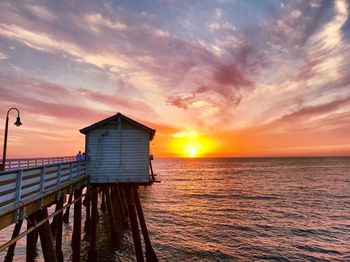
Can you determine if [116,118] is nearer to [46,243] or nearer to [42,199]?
[42,199]

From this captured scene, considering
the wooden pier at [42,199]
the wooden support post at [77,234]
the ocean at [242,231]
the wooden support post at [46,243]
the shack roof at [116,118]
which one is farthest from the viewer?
the ocean at [242,231]

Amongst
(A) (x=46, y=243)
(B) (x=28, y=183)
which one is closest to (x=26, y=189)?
(B) (x=28, y=183)

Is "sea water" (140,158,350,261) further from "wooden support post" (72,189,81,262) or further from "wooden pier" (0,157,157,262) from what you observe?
"wooden support post" (72,189,81,262)

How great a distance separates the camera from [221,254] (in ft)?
62.3

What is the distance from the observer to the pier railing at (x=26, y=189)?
7.81 meters

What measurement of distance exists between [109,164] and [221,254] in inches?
399

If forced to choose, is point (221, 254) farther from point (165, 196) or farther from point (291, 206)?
point (165, 196)

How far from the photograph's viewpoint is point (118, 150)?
15984 mm

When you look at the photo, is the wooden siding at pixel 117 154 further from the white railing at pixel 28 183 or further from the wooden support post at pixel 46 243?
the wooden support post at pixel 46 243

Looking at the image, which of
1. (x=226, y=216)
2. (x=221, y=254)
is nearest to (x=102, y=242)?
(x=221, y=254)

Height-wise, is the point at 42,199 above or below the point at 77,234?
above

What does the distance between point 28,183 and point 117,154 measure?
6854 mm

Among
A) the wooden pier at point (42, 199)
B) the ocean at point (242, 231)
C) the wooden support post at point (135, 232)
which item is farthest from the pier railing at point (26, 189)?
the ocean at point (242, 231)

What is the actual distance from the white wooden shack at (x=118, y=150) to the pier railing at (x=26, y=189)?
293 centimetres
